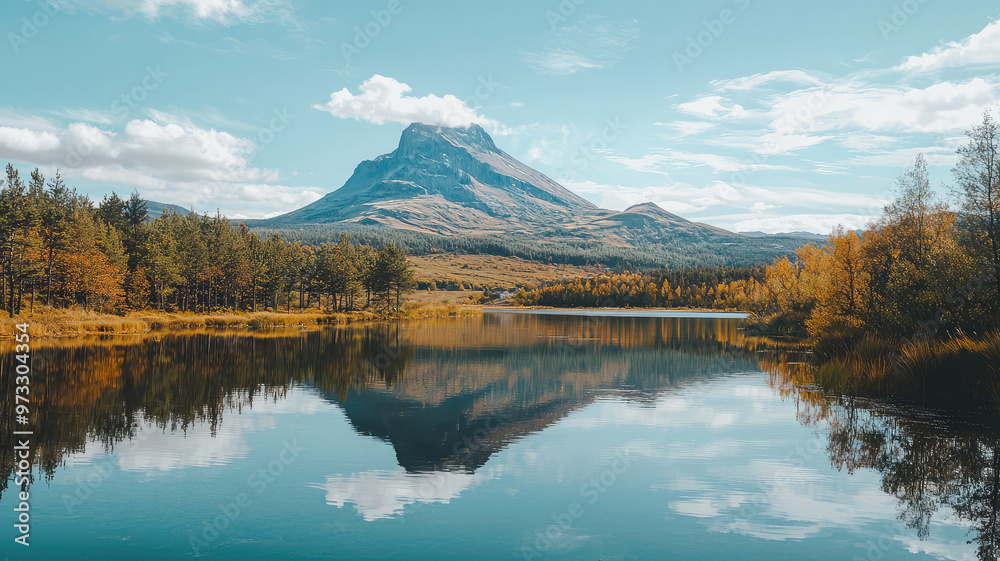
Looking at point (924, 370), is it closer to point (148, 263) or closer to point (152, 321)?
point (152, 321)

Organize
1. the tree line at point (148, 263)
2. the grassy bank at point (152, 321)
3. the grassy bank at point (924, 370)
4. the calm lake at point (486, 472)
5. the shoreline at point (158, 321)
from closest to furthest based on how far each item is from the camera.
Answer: the calm lake at point (486, 472) → the grassy bank at point (924, 370) → the grassy bank at point (152, 321) → the shoreline at point (158, 321) → the tree line at point (148, 263)

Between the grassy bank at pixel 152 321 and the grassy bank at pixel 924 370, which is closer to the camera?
the grassy bank at pixel 924 370

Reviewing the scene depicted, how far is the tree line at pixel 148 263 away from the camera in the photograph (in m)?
61.1

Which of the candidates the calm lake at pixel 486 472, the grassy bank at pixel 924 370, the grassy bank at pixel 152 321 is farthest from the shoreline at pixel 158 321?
the grassy bank at pixel 924 370

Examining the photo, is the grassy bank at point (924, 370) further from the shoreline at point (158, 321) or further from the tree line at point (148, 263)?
the tree line at point (148, 263)

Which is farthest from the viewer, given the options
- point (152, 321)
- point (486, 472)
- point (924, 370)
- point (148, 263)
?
point (148, 263)

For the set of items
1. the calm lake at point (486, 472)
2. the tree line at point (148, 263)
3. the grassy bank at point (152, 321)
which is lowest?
the calm lake at point (486, 472)

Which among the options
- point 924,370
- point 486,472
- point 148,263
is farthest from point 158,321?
point 924,370

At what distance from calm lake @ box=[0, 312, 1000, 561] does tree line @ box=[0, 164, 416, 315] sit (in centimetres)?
4370

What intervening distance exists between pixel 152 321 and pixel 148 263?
13.7 meters

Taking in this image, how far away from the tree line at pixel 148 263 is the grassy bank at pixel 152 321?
4.29 meters

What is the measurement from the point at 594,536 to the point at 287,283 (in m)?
103

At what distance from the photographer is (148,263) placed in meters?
80.3

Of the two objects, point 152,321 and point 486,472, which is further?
point 152,321
